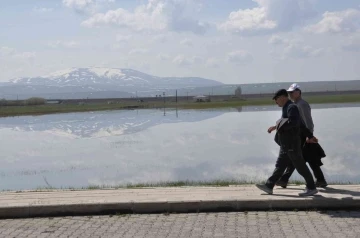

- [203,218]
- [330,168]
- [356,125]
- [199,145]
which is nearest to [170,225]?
[203,218]

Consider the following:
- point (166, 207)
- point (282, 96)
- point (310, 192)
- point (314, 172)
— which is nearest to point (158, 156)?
point (314, 172)

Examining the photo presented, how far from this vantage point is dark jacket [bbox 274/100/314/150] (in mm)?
8711

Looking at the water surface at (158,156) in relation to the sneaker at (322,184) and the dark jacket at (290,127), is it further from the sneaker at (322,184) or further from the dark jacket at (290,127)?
the dark jacket at (290,127)

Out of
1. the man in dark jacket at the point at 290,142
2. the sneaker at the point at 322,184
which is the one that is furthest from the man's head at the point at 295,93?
the sneaker at the point at 322,184

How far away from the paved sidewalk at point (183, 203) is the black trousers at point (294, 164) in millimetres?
222

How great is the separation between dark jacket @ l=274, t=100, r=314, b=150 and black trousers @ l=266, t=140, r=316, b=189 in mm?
74

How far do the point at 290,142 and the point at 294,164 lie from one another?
34cm

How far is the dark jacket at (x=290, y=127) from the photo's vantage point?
28.6ft

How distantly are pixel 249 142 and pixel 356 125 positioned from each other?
8866mm

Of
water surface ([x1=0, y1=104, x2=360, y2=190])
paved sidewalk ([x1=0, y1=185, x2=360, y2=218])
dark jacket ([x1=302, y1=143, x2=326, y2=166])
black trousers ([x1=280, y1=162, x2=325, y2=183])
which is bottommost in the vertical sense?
water surface ([x1=0, y1=104, x2=360, y2=190])

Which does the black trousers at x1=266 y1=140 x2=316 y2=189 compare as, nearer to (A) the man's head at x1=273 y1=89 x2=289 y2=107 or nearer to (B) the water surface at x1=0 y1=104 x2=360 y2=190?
(A) the man's head at x1=273 y1=89 x2=289 y2=107

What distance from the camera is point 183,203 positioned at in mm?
8500

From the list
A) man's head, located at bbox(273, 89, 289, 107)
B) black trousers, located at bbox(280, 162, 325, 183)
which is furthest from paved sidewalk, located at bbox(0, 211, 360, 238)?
man's head, located at bbox(273, 89, 289, 107)

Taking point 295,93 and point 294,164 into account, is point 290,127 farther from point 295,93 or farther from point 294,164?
point 295,93
